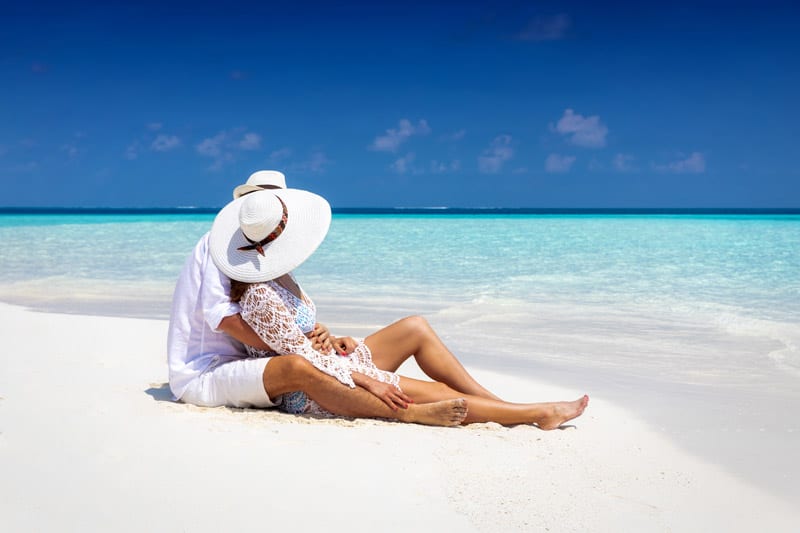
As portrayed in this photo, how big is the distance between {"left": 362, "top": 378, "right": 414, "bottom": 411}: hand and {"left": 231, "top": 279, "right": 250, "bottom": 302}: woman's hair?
0.72 metres

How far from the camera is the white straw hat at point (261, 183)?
13.4ft

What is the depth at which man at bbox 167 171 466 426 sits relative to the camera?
3.77 m

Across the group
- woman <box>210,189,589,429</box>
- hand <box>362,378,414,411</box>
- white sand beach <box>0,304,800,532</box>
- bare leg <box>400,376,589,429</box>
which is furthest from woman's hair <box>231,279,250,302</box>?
bare leg <box>400,376,589,429</box>

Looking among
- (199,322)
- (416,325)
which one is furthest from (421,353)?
(199,322)

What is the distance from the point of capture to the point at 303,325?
13.0 ft

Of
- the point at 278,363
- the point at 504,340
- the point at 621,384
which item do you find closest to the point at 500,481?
the point at 278,363

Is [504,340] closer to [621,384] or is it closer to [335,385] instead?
[621,384]

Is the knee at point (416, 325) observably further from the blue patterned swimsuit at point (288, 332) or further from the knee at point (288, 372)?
the knee at point (288, 372)

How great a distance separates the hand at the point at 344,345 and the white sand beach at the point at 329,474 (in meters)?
0.41

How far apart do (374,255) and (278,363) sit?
Answer: 1170 cm

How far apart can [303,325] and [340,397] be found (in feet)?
→ 1.37

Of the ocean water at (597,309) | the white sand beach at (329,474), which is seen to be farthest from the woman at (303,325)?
the ocean water at (597,309)

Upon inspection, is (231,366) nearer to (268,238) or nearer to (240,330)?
(240,330)

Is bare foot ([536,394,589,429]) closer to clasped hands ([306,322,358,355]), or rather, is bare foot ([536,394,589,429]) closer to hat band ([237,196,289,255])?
clasped hands ([306,322,358,355])
